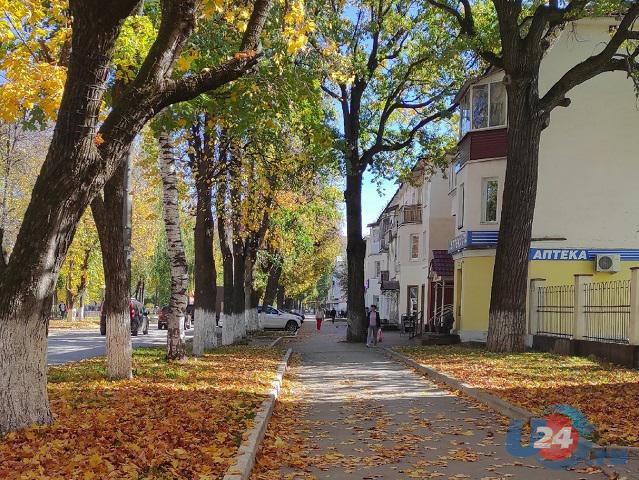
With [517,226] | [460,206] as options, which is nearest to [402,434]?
[517,226]

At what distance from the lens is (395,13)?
2691 cm

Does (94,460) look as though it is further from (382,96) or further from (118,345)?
(382,96)

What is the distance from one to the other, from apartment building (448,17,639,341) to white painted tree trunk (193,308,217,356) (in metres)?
10.6

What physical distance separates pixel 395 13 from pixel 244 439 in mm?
23008

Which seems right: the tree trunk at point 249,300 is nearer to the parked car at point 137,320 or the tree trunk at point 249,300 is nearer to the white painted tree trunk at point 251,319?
the white painted tree trunk at point 251,319

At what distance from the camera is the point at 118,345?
1145 centimetres

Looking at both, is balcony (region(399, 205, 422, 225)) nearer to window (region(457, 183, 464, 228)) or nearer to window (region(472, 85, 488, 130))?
window (region(457, 183, 464, 228))

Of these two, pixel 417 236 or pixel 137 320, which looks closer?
pixel 137 320

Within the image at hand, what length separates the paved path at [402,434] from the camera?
6.57 metres

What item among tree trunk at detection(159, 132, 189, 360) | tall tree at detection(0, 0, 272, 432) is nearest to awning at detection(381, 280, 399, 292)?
tree trunk at detection(159, 132, 189, 360)

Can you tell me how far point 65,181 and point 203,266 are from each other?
11224mm

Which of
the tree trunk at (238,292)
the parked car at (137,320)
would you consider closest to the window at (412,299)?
the parked car at (137,320)

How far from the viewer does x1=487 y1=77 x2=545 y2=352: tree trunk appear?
60.8ft

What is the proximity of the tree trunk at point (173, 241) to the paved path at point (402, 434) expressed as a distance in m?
3.12
